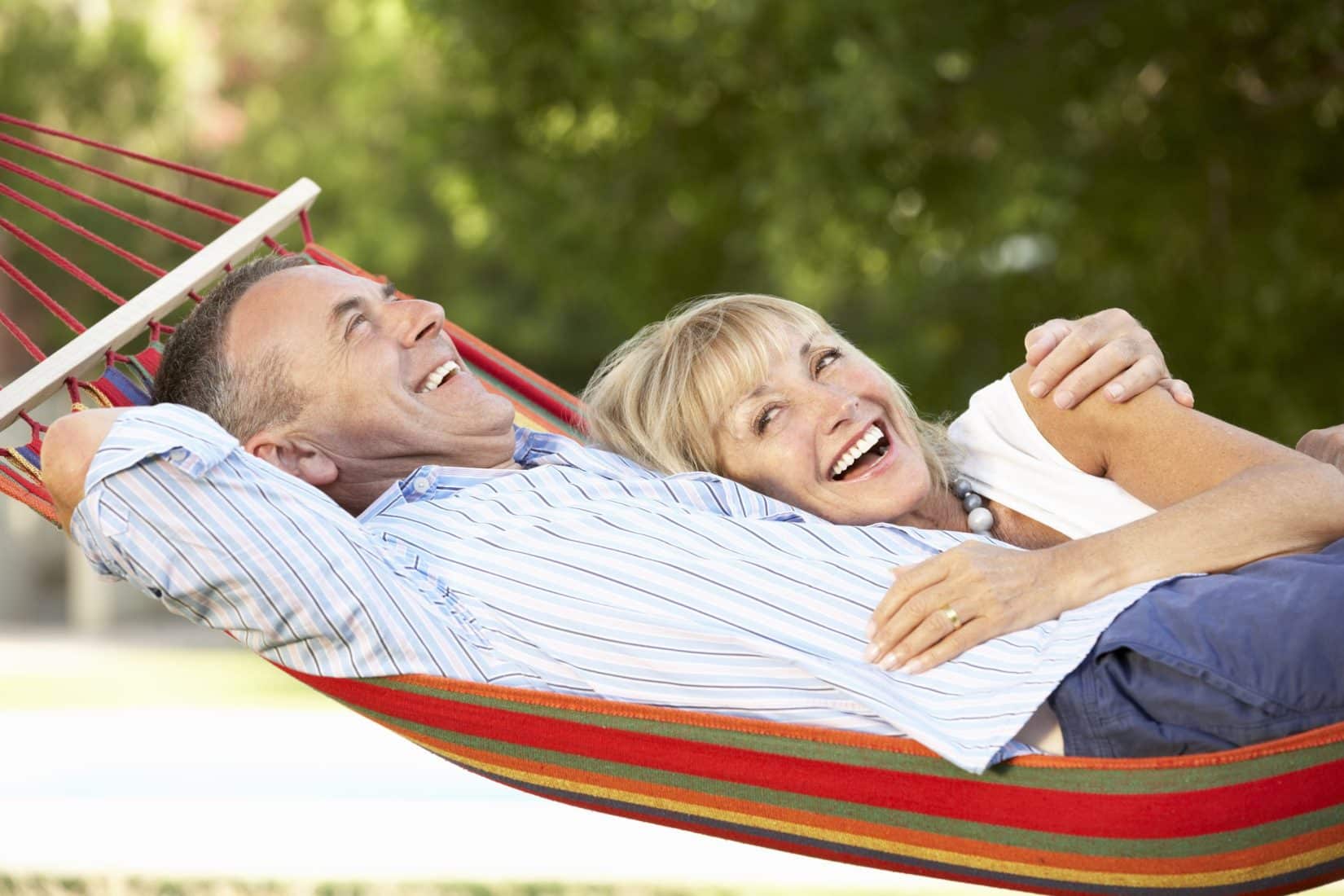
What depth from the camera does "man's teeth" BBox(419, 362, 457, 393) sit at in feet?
8.84

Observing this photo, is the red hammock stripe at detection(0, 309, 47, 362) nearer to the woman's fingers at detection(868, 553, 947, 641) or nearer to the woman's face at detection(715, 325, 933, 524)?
the woman's face at detection(715, 325, 933, 524)

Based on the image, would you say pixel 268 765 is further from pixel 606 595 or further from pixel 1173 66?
pixel 1173 66

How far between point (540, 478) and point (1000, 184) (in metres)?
4.78

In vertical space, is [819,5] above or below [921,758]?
above

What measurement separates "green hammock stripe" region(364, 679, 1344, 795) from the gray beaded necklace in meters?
0.59

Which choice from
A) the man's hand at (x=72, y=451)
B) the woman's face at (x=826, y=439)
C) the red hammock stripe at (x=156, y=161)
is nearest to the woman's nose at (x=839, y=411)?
the woman's face at (x=826, y=439)

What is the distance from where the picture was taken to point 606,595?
7.28 ft

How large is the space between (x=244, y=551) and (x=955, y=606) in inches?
36.2

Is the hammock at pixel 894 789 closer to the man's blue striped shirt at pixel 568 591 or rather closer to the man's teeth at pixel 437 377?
the man's blue striped shirt at pixel 568 591

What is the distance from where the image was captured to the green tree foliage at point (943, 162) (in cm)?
648

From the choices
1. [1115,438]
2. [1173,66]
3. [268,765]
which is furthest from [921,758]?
[1173,66]

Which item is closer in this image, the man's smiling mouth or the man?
the man

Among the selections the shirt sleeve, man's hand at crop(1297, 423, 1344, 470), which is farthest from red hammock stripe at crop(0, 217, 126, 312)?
man's hand at crop(1297, 423, 1344, 470)

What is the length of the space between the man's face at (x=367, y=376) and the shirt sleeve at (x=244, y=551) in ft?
1.36
